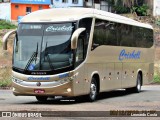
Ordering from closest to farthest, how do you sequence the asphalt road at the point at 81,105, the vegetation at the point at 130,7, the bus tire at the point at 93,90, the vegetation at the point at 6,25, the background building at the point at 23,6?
the asphalt road at the point at 81,105
the bus tire at the point at 93,90
the vegetation at the point at 6,25
the background building at the point at 23,6
the vegetation at the point at 130,7

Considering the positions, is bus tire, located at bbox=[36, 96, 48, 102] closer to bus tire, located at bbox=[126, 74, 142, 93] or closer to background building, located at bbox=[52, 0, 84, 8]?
bus tire, located at bbox=[126, 74, 142, 93]

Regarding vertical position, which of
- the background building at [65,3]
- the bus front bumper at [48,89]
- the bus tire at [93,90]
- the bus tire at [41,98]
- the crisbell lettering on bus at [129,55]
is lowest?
the bus tire at [41,98]

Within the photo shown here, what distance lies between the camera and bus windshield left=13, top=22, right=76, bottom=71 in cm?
1822

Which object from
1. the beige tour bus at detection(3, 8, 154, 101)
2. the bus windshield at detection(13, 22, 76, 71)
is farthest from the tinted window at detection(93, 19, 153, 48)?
the bus windshield at detection(13, 22, 76, 71)

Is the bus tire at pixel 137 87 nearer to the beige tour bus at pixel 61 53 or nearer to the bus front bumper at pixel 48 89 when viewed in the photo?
the beige tour bus at pixel 61 53

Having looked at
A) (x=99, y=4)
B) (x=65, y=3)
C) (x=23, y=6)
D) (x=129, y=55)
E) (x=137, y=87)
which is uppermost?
(x=65, y=3)

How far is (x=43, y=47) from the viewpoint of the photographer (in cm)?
1838

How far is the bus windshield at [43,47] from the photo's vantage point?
18219mm

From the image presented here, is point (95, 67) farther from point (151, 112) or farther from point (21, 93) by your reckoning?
point (151, 112)

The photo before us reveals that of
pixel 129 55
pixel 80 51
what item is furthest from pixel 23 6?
pixel 80 51

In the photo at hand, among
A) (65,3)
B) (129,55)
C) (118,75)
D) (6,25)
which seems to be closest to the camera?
(118,75)

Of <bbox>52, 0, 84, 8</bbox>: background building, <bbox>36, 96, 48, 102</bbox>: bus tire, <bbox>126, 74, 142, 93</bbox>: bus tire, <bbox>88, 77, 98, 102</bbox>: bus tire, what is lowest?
<bbox>126, 74, 142, 93</bbox>: bus tire

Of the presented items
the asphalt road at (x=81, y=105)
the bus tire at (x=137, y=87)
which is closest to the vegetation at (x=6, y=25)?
the bus tire at (x=137, y=87)

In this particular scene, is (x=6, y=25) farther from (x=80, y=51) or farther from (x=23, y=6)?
(x=80, y=51)
